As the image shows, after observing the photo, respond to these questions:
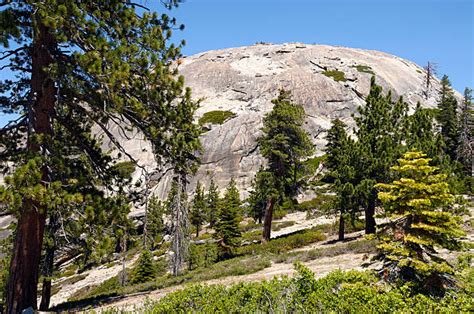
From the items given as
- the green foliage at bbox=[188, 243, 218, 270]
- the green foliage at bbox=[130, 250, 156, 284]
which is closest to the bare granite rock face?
the green foliage at bbox=[188, 243, 218, 270]

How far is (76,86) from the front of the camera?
8547mm

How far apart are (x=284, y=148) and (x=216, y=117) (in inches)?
1516

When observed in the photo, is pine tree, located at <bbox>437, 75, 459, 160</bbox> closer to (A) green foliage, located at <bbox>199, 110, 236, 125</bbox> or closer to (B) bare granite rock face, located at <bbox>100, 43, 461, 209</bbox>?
(B) bare granite rock face, located at <bbox>100, 43, 461, 209</bbox>

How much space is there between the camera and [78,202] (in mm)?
8406

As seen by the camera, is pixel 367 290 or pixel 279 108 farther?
pixel 279 108

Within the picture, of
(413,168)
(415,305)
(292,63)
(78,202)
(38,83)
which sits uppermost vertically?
(292,63)

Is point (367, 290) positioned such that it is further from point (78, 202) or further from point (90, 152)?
point (90, 152)

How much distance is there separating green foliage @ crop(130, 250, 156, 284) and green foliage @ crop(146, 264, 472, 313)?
2182 cm

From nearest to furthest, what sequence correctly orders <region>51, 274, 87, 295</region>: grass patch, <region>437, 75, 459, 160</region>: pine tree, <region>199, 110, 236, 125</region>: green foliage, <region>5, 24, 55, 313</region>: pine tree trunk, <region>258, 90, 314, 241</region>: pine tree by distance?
<region>5, 24, 55, 313</region>: pine tree trunk
<region>258, 90, 314, 241</region>: pine tree
<region>51, 274, 87, 295</region>: grass patch
<region>437, 75, 459, 160</region>: pine tree
<region>199, 110, 236, 125</region>: green foliage

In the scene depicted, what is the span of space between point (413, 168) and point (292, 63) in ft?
231

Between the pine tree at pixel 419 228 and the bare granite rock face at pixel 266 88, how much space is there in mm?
43287

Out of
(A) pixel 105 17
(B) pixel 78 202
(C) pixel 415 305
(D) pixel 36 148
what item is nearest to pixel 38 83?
(D) pixel 36 148

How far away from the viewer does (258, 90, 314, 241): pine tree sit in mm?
25062

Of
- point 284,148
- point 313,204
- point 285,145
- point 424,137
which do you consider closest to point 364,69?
point 313,204
